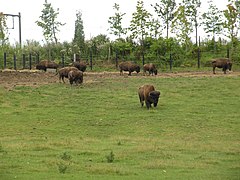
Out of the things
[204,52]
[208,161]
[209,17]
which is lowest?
[208,161]

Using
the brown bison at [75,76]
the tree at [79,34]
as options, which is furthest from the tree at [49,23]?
the brown bison at [75,76]

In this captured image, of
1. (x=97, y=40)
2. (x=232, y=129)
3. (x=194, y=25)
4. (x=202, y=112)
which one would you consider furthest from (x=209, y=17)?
(x=232, y=129)

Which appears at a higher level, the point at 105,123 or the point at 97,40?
the point at 97,40

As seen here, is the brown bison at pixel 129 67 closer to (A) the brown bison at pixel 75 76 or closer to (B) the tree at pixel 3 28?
(A) the brown bison at pixel 75 76

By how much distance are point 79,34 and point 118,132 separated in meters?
44.0

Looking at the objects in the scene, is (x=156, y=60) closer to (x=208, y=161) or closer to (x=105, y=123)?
(x=105, y=123)

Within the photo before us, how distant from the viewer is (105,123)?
66.0ft

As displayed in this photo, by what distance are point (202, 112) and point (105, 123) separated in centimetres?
457

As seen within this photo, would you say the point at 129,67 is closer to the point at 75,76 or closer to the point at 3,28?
the point at 75,76

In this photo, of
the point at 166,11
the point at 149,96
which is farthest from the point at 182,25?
the point at 149,96

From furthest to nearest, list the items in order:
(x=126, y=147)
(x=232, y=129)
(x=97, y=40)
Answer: (x=97, y=40) < (x=232, y=129) < (x=126, y=147)

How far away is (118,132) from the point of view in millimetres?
18328

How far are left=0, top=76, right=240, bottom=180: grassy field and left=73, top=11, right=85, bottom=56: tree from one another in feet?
80.9

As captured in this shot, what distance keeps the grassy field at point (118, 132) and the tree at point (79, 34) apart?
80.9 ft
